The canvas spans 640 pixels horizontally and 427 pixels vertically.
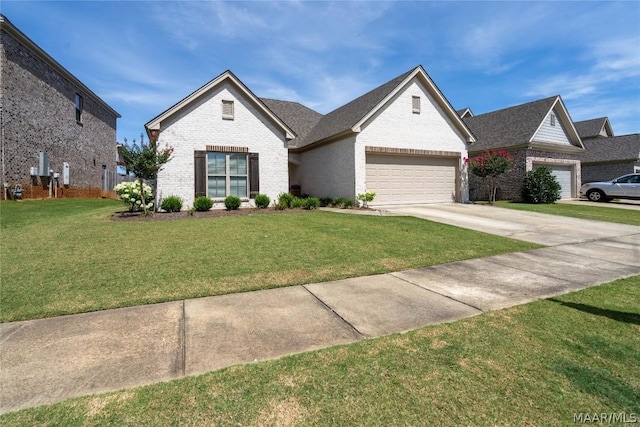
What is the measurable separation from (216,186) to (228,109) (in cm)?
352

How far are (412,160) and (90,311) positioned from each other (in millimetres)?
15502

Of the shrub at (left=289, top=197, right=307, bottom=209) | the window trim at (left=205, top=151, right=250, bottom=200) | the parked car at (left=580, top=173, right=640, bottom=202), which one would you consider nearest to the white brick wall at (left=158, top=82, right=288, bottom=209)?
the window trim at (left=205, top=151, right=250, bottom=200)

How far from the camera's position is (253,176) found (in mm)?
14922

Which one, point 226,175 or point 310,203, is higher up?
point 226,175

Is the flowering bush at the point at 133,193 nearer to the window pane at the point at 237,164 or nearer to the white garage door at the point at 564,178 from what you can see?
the window pane at the point at 237,164

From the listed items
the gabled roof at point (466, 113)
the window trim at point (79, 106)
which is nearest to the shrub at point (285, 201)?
the window trim at point (79, 106)

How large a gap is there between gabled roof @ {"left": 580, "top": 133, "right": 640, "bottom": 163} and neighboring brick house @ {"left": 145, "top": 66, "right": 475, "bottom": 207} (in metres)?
20.1

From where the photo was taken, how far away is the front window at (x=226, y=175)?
47.2 ft

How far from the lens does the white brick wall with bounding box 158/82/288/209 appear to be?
13805 millimetres

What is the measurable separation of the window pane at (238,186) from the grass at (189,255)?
13.5 feet

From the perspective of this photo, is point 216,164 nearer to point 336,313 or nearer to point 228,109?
point 228,109

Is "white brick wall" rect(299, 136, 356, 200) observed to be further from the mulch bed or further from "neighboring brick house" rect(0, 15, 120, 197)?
"neighboring brick house" rect(0, 15, 120, 197)

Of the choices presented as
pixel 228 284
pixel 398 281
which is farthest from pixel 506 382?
pixel 228 284

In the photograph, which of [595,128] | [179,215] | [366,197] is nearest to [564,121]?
[366,197]
